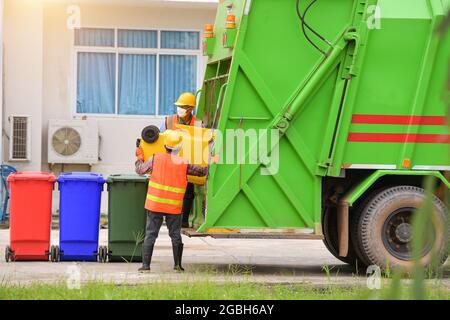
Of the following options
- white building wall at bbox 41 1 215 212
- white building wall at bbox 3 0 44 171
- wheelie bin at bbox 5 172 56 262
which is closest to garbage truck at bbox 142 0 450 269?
wheelie bin at bbox 5 172 56 262

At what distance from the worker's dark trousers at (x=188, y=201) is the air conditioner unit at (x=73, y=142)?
7.45 metres

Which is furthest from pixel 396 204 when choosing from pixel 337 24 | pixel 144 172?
pixel 144 172

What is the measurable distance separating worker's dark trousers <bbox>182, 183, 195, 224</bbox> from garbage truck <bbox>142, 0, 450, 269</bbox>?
878mm

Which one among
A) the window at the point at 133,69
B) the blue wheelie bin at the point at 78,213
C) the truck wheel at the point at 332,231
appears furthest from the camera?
the window at the point at 133,69

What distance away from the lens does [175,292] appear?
6.93m

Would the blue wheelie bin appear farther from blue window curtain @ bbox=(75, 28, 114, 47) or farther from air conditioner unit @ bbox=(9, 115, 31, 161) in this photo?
blue window curtain @ bbox=(75, 28, 114, 47)

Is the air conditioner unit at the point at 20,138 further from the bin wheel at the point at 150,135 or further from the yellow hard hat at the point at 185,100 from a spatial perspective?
the bin wheel at the point at 150,135

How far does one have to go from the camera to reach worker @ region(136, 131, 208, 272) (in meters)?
9.73

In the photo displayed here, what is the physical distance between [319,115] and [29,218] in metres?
3.54

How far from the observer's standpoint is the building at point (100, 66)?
1756 cm

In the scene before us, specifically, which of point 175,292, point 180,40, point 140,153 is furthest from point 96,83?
point 175,292

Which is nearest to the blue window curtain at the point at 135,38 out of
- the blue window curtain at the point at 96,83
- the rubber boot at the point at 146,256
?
the blue window curtain at the point at 96,83

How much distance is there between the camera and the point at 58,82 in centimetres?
1816

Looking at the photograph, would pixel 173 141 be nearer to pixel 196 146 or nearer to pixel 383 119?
pixel 196 146
